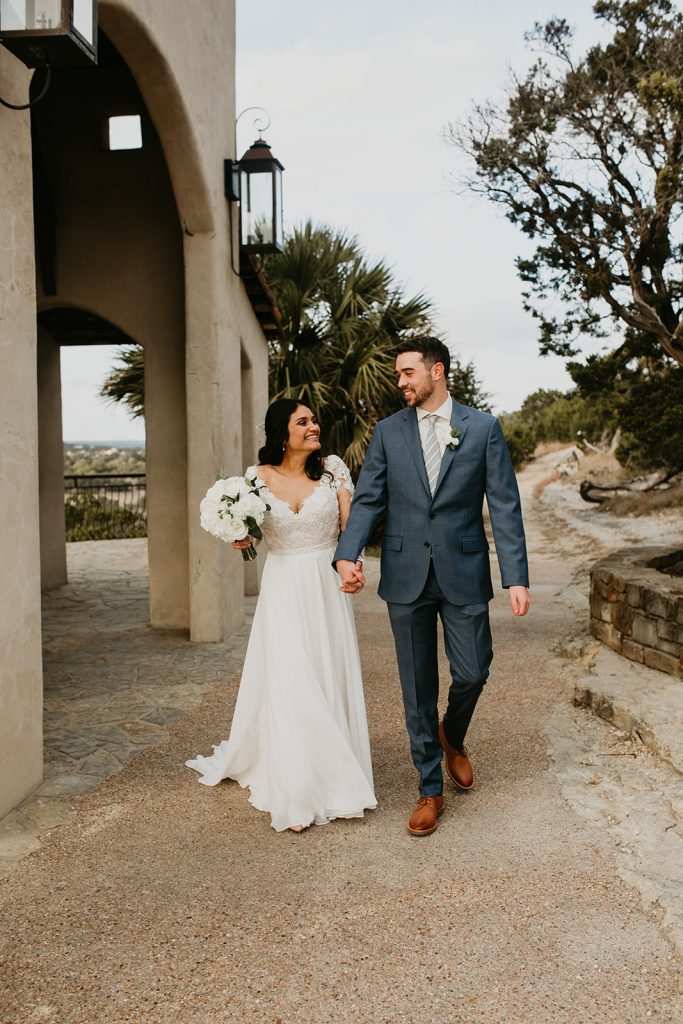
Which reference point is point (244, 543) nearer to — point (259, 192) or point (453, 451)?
point (453, 451)

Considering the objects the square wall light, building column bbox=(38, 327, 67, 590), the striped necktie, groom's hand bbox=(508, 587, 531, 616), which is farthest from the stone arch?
building column bbox=(38, 327, 67, 590)

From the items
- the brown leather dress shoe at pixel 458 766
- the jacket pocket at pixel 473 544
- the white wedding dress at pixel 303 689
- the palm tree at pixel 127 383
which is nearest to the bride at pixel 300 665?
the white wedding dress at pixel 303 689

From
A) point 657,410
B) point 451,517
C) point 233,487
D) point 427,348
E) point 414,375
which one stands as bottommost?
point 451,517

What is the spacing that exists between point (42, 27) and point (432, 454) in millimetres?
2259

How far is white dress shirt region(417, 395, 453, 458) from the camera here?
12.2 ft

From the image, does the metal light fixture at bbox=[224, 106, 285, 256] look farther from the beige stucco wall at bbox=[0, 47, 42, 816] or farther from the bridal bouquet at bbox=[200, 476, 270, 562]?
the bridal bouquet at bbox=[200, 476, 270, 562]

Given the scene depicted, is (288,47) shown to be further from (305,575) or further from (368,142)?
(305,575)

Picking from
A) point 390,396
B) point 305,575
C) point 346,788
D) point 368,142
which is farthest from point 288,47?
point 346,788

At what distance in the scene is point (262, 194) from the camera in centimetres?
824

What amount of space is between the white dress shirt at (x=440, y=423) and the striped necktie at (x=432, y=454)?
0.04ft

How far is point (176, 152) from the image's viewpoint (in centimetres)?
714

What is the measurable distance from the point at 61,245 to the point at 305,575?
5.90 m

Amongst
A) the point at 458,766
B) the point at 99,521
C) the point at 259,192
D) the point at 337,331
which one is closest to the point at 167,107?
the point at 259,192

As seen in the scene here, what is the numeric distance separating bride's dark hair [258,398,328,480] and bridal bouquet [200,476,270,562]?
0.34m
